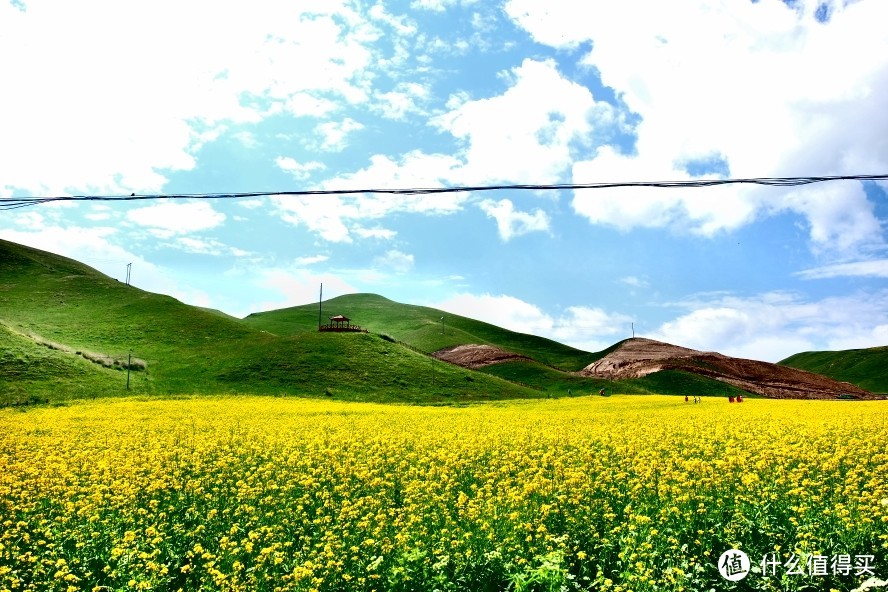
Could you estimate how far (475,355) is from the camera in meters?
129

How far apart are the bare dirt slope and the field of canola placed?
85363mm

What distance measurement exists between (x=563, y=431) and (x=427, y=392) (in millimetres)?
48978

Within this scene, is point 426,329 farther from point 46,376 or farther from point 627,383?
point 46,376

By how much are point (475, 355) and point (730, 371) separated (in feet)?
163

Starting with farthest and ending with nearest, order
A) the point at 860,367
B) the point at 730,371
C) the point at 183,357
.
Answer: the point at 860,367 → the point at 730,371 → the point at 183,357

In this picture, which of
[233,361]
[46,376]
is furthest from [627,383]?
[46,376]

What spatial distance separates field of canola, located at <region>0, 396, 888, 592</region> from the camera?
941 centimetres

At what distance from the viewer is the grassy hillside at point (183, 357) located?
66312 millimetres

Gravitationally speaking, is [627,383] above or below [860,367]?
below

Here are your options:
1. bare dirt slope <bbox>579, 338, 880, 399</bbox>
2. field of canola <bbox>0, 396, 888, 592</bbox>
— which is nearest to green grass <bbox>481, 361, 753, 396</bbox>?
bare dirt slope <bbox>579, 338, 880, 399</bbox>

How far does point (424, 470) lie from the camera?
17406 mm

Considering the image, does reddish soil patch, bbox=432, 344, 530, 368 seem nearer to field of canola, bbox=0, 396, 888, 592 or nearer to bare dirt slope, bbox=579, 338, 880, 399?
bare dirt slope, bbox=579, 338, 880, 399

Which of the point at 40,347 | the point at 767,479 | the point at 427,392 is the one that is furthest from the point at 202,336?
the point at 767,479

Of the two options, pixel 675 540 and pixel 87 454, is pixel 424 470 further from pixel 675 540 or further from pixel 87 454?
pixel 87 454
